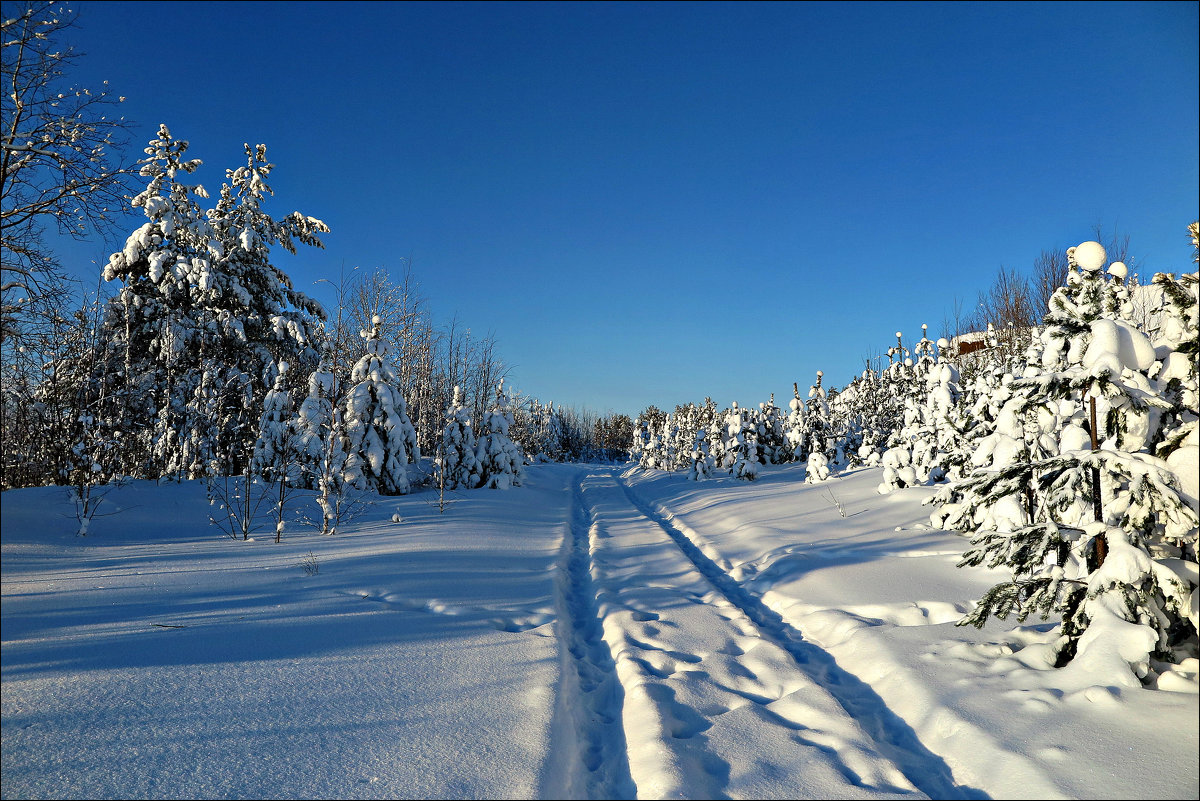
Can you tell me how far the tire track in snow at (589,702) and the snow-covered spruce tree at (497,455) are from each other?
9.96 meters

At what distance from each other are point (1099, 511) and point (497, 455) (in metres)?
14.3

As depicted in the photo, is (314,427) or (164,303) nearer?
(314,427)

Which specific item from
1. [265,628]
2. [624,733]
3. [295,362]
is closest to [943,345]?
[624,733]

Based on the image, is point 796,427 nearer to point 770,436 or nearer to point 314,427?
point 770,436

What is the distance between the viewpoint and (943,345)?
1177 centimetres

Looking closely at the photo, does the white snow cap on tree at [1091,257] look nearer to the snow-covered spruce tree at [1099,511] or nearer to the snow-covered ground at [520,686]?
the snow-covered spruce tree at [1099,511]

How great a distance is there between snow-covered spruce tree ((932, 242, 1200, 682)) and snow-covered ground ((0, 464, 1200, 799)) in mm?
334

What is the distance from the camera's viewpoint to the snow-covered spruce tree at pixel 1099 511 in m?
2.99

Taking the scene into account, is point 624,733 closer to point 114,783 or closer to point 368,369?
point 114,783

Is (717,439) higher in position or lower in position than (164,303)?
lower

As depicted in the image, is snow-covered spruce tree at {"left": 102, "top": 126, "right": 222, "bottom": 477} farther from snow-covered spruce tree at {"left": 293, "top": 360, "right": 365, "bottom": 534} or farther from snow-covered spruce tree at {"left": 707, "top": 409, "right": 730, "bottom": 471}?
snow-covered spruce tree at {"left": 707, "top": 409, "right": 730, "bottom": 471}

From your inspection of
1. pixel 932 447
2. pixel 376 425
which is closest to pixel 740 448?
pixel 932 447

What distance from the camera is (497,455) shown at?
16266 mm

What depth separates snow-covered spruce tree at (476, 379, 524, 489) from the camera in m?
16.1
